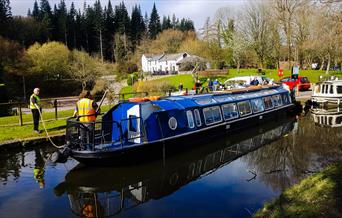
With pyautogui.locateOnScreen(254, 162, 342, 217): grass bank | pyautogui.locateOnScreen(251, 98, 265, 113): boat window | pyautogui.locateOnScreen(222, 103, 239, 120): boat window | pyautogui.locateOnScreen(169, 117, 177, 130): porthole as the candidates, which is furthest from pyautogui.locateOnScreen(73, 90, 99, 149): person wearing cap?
pyautogui.locateOnScreen(251, 98, 265, 113): boat window

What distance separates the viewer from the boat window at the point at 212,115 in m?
13.7

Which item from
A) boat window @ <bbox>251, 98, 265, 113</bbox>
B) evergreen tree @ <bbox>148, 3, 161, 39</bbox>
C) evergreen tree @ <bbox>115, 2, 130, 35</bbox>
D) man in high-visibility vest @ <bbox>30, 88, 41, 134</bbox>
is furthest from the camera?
evergreen tree @ <bbox>148, 3, 161, 39</bbox>

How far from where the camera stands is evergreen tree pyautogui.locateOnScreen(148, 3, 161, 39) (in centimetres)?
10575

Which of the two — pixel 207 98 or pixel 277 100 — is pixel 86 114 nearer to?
pixel 207 98

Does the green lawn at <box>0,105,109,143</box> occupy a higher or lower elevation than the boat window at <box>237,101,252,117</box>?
lower

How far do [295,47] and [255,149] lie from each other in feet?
152

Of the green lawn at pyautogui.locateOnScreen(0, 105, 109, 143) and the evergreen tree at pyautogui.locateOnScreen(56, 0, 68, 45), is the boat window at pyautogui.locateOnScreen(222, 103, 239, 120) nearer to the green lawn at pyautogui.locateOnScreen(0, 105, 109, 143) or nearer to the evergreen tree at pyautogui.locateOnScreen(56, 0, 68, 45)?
the green lawn at pyautogui.locateOnScreen(0, 105, 109, 143)

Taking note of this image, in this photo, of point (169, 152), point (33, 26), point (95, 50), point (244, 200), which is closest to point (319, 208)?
point (244, 200)

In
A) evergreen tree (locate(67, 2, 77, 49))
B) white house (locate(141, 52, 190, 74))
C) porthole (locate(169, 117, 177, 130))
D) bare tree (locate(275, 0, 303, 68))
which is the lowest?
porthole (locate(169, 117, 177, 130))

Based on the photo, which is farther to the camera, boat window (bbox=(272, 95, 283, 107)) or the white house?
the white house

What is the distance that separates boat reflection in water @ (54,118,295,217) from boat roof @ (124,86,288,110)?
6.14 feet

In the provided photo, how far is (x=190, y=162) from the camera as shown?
450 inches

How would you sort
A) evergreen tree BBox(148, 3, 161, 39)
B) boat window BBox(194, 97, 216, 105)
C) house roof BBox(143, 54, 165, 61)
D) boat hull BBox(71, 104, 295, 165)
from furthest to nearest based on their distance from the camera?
1. evergreen tree BBox(148, 3, 161, 39)
2. house roof BBox(143, 54, 165, 61)
3. boat window BBox(194, 97, 216, 105)
4. boat hull BBox(71, 104, 295, 165)

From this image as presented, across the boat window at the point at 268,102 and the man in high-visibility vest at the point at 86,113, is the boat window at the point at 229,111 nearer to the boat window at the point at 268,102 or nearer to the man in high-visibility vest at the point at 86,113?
the boat window at the point at 268,102
